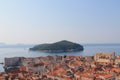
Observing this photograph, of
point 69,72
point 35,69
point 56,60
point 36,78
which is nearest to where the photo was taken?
point 36,78

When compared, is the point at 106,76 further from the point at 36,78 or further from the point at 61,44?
Answer: the point at 61,44

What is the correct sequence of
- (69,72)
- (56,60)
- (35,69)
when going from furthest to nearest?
Result: (56,60) → (35,69) → (69,72)

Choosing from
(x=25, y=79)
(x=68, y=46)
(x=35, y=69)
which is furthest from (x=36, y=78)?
(x=68, y=46)

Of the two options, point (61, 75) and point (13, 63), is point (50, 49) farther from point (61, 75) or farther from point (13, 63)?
point (61, 75)

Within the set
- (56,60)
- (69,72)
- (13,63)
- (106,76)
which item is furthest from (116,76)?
(13,63)

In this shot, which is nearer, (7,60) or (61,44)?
(7,60)

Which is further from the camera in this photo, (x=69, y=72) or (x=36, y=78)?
(x=69, y=72)

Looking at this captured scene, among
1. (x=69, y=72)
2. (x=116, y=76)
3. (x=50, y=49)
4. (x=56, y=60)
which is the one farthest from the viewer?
(x=50, y=49)

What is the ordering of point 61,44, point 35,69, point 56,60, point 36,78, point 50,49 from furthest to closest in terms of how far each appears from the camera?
point 61,44 → point 50,49 → point 56,60 → point 35,69 → point 36,78

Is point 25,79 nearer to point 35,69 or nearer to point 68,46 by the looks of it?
point 35,69
